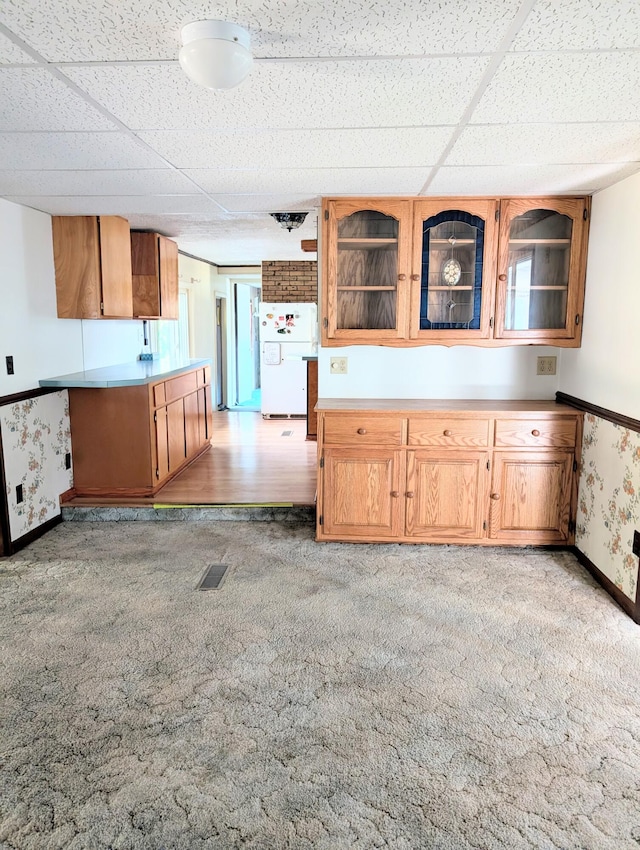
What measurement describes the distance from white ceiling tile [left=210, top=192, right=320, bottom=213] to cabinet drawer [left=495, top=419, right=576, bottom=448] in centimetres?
179

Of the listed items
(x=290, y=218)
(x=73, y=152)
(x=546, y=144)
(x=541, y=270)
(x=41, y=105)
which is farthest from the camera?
(x=290, y=218)

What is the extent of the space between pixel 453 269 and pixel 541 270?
1.76 ft

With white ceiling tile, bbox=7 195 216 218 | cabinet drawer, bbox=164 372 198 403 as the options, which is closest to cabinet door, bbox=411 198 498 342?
white ceiling tile, bbox=7 195 216 218

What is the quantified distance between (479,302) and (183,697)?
2739mm

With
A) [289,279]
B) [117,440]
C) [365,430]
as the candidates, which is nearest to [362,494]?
[365,430]

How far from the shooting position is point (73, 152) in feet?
8.62

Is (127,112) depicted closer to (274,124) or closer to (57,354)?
(274,124)

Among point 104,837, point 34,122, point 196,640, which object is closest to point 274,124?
point 34,122

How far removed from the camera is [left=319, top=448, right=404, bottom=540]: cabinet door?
3721mm

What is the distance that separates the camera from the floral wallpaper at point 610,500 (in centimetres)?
301

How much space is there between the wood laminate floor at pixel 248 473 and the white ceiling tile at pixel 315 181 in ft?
6.85

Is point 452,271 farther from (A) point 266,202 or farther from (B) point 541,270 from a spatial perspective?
(A) point 266,202

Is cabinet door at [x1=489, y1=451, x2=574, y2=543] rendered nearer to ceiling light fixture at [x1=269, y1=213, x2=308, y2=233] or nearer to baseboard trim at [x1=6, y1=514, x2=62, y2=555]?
ceiling light fixture at [x1=269, y1=213, x2=308, y2=233]

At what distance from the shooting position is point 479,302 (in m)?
3.73
